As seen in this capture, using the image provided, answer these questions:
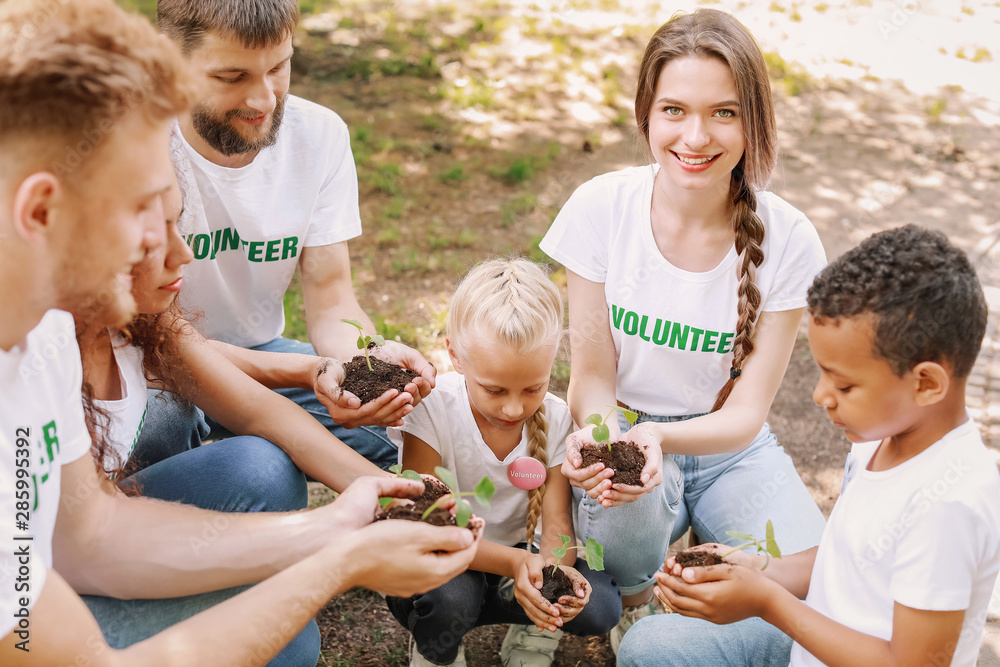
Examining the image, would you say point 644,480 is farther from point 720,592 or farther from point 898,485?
point 898,485

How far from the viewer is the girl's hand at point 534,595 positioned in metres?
2.46

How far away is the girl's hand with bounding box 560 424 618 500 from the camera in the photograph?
2.51 meters

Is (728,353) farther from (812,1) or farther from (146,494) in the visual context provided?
(812,1)

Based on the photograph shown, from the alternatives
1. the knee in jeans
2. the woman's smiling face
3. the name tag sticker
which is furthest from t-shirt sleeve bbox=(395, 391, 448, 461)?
the woman's smiling face

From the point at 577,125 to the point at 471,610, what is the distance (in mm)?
4929

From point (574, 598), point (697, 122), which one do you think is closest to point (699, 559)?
point (574, 598)

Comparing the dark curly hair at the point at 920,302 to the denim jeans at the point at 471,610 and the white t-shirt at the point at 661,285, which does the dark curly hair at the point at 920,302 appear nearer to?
the white t-shirt at the point at 661,285

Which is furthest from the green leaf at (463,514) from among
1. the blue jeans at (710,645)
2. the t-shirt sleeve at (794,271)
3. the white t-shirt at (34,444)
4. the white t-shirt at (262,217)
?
the white t-shirt at (262,217)

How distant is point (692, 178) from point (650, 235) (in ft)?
0.84

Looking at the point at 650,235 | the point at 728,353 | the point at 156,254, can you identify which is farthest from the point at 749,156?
the point at 156,254

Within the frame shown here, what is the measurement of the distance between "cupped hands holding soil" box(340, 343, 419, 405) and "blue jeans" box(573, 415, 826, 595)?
28.2 inches

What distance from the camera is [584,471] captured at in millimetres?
2525

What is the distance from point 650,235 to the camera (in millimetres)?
2930

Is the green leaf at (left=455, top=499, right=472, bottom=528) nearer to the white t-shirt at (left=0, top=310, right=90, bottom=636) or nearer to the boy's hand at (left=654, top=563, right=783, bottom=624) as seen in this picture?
the boy's hand at (left=654, top=563, right=783, bottom=624)
